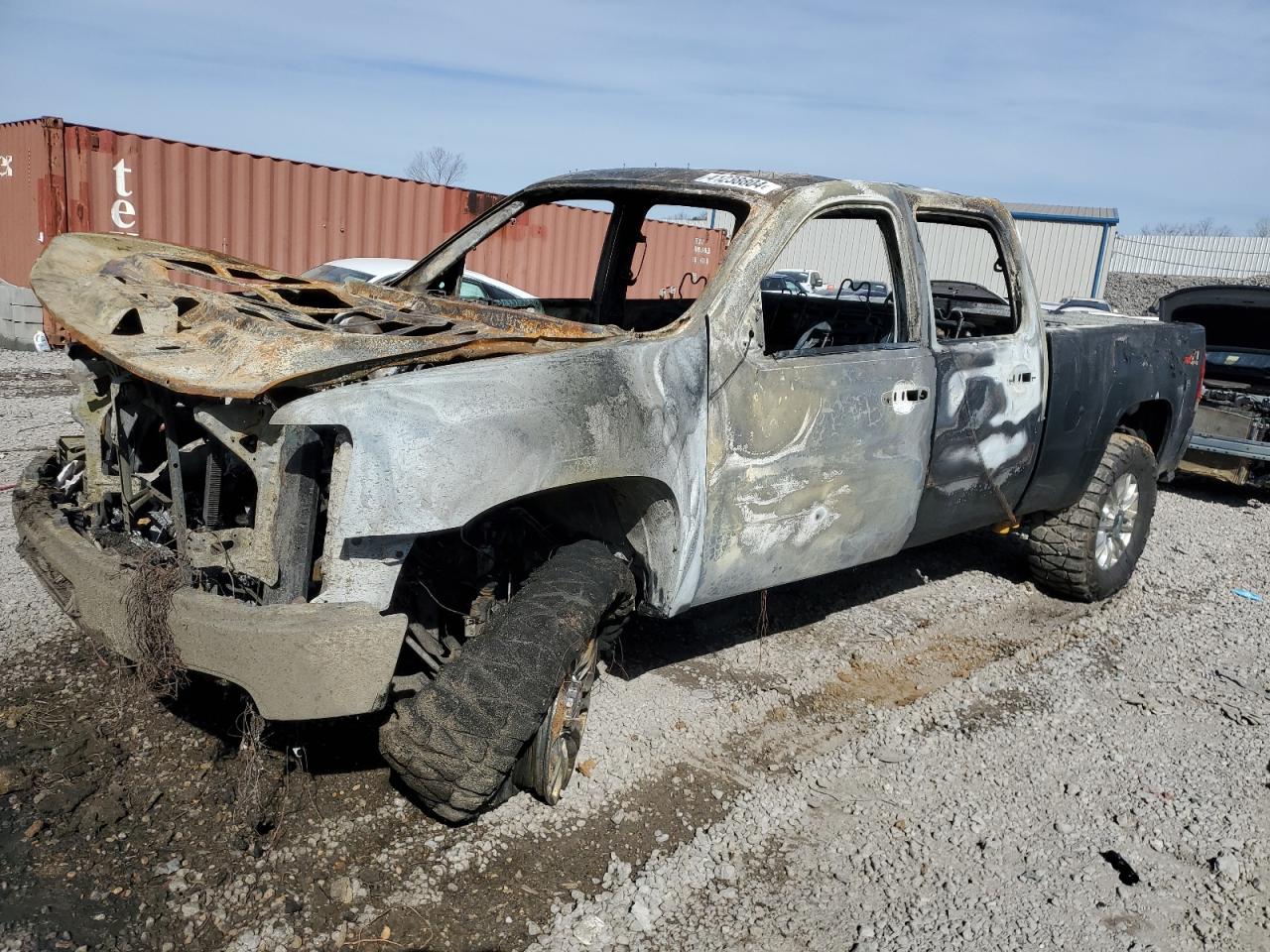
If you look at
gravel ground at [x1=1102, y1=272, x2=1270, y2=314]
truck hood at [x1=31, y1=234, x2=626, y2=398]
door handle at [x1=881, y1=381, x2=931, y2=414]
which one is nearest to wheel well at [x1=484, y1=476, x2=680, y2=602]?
truck hood at [x1=31, y1=234, x2=626, y2=398]

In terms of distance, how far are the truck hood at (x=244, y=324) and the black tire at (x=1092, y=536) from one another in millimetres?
3082

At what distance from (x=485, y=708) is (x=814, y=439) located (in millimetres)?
1523

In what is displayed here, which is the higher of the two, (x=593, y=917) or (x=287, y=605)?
(x=287, y=605)

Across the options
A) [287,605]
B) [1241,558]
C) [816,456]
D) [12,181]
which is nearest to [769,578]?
[816,456]

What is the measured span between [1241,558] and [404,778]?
585cm

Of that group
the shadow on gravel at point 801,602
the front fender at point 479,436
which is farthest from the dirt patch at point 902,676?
the front fender at point 479,436

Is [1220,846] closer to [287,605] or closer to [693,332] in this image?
[693,332]

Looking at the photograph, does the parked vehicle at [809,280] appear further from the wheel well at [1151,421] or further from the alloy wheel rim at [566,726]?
the alloy wheel rim at [566,726]

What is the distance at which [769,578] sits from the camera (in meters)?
3.60

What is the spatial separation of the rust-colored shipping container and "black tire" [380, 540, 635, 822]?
7.93 metres

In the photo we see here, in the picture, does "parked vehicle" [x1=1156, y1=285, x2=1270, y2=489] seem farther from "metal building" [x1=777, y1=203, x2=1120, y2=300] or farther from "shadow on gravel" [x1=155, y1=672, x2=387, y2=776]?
"metal building" [x1=777, y1=203, x2=1120, y2=300]

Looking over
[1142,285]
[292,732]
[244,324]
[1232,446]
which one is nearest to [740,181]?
[244,324]

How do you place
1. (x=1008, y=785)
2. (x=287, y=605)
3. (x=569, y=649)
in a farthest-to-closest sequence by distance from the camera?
(x=1008, y=785) < (x=569, y=649) < (x=287, y=605)

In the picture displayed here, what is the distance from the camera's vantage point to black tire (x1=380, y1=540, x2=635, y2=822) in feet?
8.59
